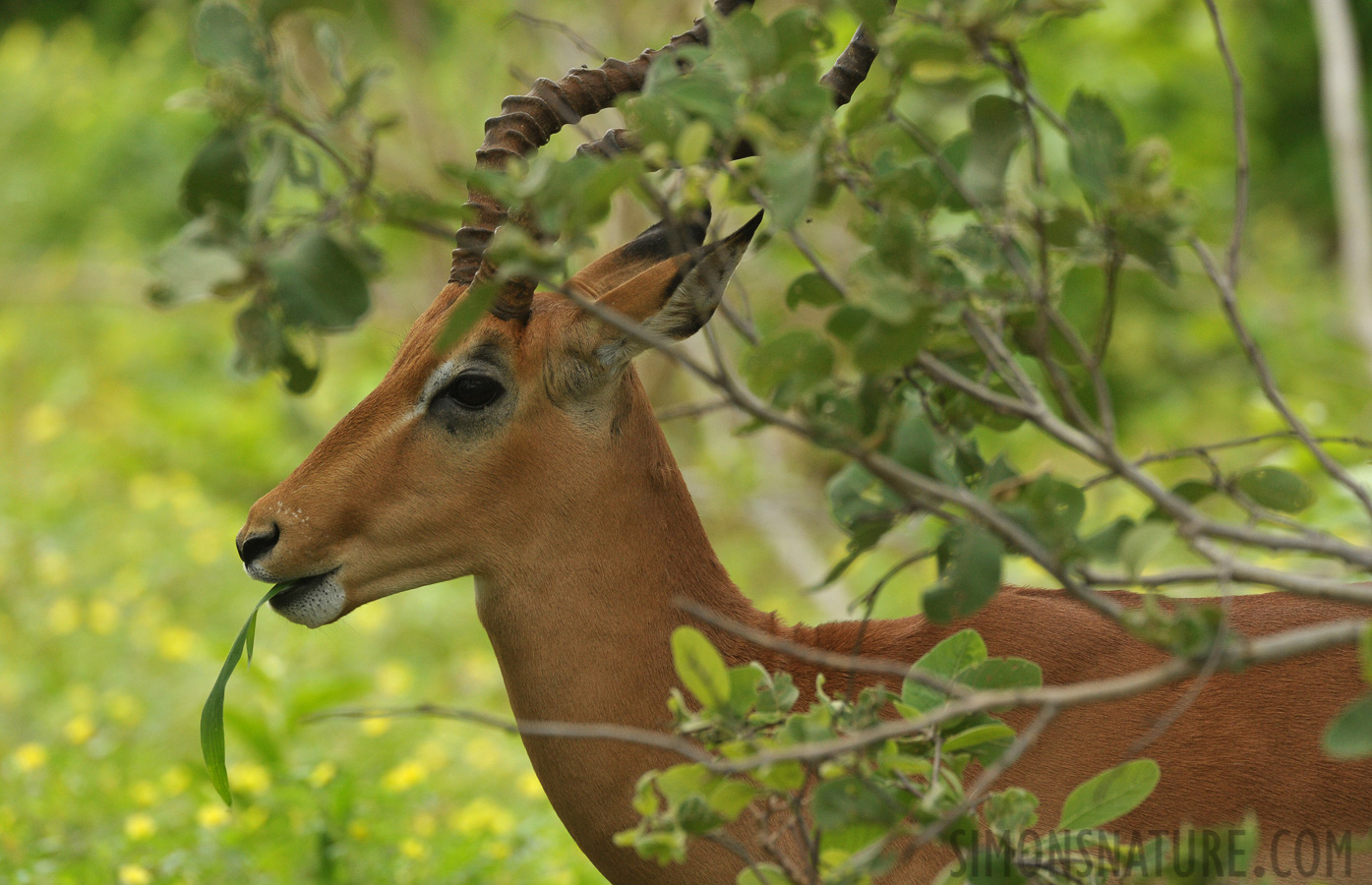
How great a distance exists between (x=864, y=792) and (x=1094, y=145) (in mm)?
770

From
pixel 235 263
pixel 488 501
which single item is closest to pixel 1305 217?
pixel 488 501

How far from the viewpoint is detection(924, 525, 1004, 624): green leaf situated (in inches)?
54.2

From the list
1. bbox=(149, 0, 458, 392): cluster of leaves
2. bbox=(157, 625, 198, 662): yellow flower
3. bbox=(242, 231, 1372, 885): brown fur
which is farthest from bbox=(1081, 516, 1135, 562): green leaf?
bbox=(157, 625, 198, 662): yellow flower

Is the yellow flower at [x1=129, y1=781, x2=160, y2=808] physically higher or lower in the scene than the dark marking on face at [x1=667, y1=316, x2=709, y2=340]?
higher

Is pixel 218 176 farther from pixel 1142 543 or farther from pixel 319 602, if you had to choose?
pixel 1142 543

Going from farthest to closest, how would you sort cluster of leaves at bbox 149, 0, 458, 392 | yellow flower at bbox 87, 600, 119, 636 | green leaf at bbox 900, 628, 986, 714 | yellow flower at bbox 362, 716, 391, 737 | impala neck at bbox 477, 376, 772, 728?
yellow flower at bbox 87, 600, 119, 636
yellow flower at bbox 362, 716, 391, 737
impala neck at bbox 477, 376, 772, 728
green leaf at bbox 900, 628, 986, 714
cluster of leaves at bbox 149, 0, 458, 392

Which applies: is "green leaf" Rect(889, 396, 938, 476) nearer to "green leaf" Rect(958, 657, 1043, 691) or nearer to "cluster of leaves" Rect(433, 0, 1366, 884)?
"cluster of leaves" Rect(433, 0, 1366, 884)

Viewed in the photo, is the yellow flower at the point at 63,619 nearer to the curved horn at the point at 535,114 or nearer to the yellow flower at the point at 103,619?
the yellow flower at the point at 103,619

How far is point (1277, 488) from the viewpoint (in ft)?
5.27

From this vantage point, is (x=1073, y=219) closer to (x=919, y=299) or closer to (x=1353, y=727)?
(x=919, y=299)

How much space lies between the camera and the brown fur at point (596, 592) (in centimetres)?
198

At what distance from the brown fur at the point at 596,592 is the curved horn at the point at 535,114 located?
0.36 ft

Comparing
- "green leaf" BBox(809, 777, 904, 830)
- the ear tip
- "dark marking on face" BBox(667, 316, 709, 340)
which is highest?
"dark marking on face" BBox(667, 316, 709, 340)

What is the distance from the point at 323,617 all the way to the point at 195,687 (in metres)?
2.89
